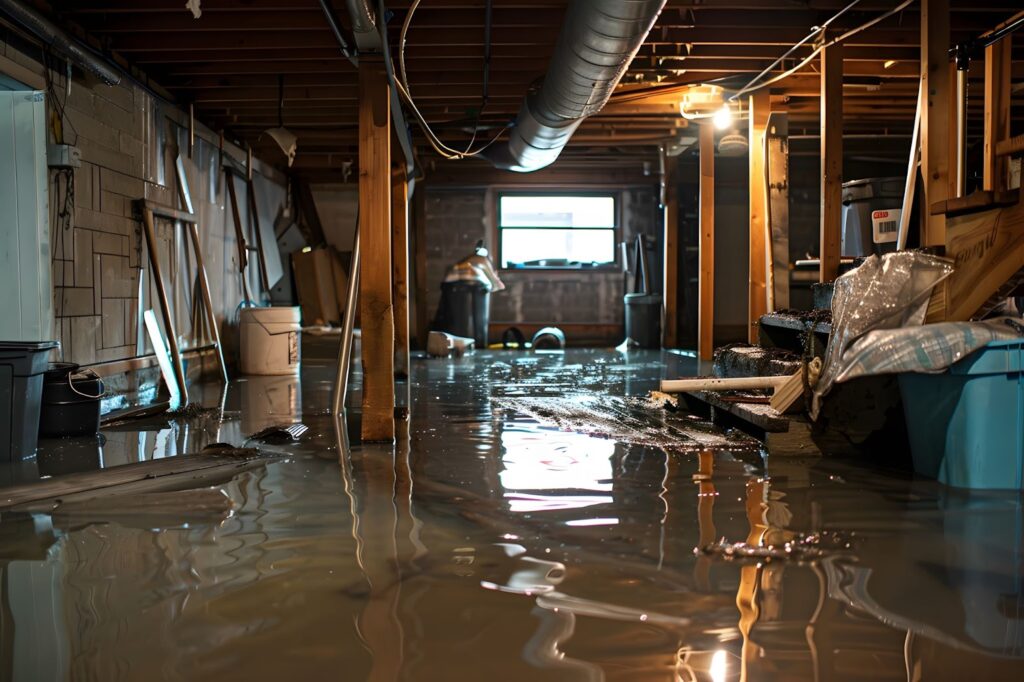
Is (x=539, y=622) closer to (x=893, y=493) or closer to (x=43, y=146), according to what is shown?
(x=893, y=493)

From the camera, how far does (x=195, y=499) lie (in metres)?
2.76

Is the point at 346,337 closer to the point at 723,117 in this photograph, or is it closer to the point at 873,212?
the point at 873,212

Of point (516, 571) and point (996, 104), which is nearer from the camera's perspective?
point (516, 571)

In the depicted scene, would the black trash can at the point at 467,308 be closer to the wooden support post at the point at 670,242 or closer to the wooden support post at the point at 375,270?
the wooden support post at the point at 670,242

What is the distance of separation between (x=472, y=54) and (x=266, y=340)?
10.5ft

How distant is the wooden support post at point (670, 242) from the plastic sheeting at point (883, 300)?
6246mm

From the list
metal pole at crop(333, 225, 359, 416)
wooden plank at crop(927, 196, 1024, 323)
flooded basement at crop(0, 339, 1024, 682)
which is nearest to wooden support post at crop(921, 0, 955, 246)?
wooden plank at crop(927, 196, 1024, 323)

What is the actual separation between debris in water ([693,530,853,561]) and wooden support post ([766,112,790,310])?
4045 millimetres

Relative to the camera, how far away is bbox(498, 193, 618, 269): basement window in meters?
11.8

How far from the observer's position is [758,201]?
6422mm

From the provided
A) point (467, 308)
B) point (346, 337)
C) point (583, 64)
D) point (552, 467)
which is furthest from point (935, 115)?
point (467, 308)

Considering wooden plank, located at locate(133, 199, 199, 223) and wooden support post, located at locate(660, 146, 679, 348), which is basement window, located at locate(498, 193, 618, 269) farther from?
wooden plank, located at locate(133, 199, 199, 223)

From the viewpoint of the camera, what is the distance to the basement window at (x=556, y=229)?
466 inches

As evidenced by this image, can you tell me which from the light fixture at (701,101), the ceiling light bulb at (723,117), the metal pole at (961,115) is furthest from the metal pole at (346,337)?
the ceiling light bulb at (723,117)
